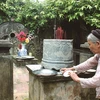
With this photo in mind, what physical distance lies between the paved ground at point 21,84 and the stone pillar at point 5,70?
41.2 inches

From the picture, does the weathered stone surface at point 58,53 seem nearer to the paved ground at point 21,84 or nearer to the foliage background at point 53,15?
the paved ground at point 21,84

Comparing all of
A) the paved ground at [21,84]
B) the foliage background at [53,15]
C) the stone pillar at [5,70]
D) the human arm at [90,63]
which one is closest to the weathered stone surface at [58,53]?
the human arm at [90,63]

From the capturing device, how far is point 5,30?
1110 centimetres

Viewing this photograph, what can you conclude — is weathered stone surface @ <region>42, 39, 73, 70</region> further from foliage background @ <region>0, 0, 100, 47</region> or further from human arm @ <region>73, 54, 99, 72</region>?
foliage background @ <region>0, 0, 100, 47</region>

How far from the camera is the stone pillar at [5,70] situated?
3.84 meters

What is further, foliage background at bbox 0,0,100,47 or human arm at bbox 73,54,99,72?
foliage background at bbox 0,0,100,47

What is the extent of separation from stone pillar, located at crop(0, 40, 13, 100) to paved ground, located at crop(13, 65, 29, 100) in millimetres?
1046

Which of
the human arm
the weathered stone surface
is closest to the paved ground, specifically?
the weathered stone surface

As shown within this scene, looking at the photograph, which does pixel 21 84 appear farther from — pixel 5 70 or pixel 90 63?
pixel 90 63

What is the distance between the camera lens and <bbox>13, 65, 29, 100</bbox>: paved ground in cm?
514

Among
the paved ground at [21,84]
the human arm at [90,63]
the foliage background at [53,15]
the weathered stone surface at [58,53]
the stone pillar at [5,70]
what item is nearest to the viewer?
the human arm at [90,63]

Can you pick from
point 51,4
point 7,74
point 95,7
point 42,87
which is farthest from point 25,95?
point 51,4

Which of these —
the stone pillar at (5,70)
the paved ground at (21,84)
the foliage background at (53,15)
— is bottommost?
the paved ground at (21,84)

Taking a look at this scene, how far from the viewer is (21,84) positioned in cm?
616
